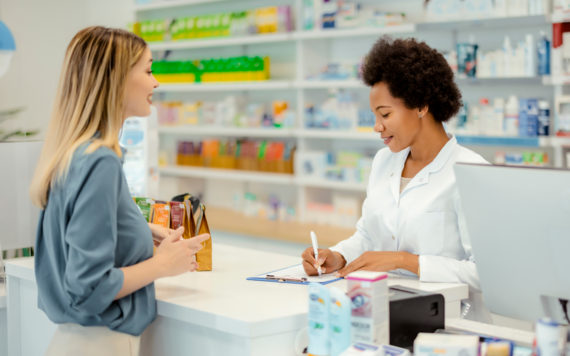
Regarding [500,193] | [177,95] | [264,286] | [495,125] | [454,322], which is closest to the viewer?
[500,193]

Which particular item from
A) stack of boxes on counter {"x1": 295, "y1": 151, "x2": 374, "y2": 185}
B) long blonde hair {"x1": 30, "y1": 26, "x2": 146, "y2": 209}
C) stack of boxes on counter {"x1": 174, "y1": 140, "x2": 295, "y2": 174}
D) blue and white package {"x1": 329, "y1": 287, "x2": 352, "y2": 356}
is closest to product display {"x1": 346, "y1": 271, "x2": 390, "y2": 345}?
blue and white package {"x1": 329, "y1": 287, "x2": 352, "y2": 356}

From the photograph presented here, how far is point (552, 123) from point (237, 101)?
2817mm

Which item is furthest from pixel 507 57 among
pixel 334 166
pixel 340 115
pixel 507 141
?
pixel 334 166

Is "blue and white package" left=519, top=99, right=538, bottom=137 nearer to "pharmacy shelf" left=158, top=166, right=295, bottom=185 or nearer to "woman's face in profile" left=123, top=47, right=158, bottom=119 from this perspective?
"pharmacy shelf" left=158, top=166, right=295, bottom=185

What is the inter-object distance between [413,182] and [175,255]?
0.92 metres

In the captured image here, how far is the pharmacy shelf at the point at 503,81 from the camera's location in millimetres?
3742

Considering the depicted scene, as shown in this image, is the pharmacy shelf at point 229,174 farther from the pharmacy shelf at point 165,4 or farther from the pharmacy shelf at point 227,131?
the pharmacy shelf at point 165,4

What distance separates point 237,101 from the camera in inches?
221

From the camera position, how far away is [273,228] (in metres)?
5.18

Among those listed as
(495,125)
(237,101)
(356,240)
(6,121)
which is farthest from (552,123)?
(6,121)

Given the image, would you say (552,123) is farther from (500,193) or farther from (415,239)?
(500,193)

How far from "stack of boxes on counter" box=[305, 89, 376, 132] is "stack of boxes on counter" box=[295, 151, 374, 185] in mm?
231

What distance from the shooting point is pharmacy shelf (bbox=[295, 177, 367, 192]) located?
185 inches

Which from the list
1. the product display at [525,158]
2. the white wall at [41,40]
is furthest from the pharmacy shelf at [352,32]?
the white wall at [41,40]
